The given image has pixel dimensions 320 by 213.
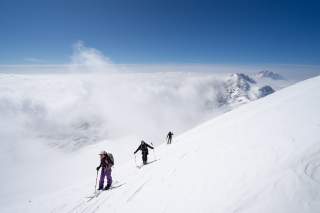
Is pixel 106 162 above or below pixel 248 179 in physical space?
above

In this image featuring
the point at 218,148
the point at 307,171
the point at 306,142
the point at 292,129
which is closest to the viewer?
the point at 307,171

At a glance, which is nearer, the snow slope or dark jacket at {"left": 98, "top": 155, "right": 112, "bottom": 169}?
the snow slope

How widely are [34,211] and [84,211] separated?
5.56 metres

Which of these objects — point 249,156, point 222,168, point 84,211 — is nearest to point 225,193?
point 222,168

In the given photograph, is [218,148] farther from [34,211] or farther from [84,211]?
[34,211]

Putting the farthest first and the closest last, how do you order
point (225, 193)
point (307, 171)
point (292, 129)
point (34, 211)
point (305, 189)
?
point (34, 211)
point (292, 129)
point (225, 193)
point (307, 171)
point (305, 189)

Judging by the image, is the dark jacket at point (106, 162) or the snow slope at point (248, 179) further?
the dark jacket at point (106, 162)

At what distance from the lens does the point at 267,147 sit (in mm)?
9539

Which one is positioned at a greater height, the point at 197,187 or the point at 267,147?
the point at 267,147

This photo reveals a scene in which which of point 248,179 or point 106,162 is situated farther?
point 106,162

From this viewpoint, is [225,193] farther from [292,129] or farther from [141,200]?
[292,129]

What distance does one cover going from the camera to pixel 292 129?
34.9 ft

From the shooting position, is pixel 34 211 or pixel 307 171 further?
pixel 34 211

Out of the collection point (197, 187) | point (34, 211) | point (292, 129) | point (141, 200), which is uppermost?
point (292, 129)
